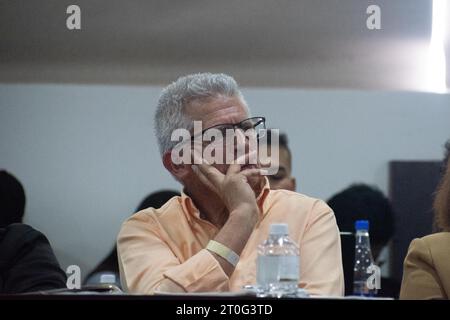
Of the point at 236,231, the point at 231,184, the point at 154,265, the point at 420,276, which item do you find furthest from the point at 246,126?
the point at 420,276

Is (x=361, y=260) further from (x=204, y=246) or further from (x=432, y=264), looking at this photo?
(x=204, y=246)

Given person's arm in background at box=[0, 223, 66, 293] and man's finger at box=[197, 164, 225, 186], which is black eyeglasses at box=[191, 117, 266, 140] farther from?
person's arm in background at box=[0, 223, 66, 293]

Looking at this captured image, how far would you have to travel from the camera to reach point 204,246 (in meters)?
2.48

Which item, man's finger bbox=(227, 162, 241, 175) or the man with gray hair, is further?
man's finger bbox=(227, 162, 241, 175)

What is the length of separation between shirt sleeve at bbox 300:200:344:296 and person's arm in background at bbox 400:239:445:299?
7.1 inches

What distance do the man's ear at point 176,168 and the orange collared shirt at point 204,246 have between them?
70mm

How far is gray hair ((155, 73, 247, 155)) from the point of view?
8.54 feet

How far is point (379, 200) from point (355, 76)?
0.44 metres

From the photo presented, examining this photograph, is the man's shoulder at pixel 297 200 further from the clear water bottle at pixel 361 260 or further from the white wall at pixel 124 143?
the white wall at pixel 124 143

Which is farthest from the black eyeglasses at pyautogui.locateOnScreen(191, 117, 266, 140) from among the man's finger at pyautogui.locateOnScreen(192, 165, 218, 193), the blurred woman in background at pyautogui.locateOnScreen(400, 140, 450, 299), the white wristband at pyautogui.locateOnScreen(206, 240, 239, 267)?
the blurred woman in background at pyautogui.locateOnScreen(400, 140, 450, 299)

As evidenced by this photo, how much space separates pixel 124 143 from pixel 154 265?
0.88 metres

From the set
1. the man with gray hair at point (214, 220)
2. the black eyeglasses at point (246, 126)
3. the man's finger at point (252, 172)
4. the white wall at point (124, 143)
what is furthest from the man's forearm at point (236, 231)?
the white wall at point (124, 143)
